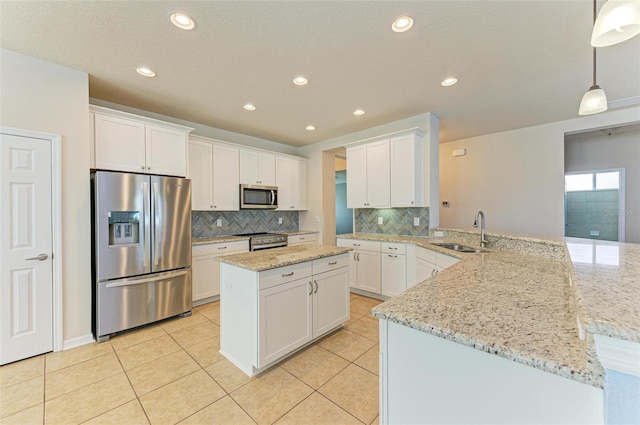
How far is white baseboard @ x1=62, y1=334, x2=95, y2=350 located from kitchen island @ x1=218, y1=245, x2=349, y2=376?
4.69ft

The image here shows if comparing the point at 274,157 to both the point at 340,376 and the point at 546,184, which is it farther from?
the point at 546,184

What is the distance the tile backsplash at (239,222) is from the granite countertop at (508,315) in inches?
147

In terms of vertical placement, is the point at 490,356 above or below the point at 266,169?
below

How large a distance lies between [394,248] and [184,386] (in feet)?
9.26

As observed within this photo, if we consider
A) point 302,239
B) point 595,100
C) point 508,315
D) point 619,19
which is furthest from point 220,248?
point 595,100

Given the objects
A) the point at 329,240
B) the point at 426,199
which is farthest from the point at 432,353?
the point at 329,240

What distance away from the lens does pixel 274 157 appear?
15.8ft

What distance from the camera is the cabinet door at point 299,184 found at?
5.14m

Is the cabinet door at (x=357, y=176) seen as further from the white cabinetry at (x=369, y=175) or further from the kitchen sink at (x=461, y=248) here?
the kitchen sink at (x=461, y=248)

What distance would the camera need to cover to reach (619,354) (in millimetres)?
608

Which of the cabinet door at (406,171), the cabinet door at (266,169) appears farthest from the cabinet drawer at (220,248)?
the cabinet door at (406,171)

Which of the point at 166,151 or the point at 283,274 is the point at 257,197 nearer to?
the point at 166,151

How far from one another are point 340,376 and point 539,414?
1.52 m

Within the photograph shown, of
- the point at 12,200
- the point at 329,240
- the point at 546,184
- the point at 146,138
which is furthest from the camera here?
the point at 329,240
